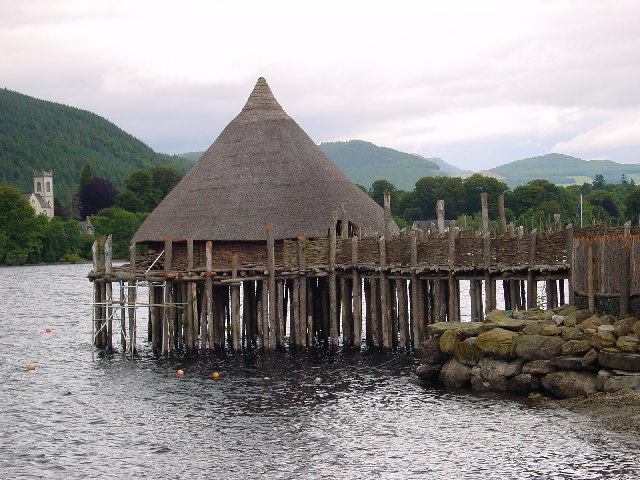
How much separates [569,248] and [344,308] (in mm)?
10752

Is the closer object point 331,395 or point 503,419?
point 503,419

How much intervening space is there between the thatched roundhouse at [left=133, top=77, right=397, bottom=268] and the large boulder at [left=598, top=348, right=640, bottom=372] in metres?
14.0

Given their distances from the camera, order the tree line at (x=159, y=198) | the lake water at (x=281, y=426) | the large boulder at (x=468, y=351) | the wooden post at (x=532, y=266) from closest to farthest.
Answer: the lake water at (x=281, y=426)
the large boulder at (x=468, y=351)
the wooden post at (x=532, y=266)
the tree line at (x=159, y=198)

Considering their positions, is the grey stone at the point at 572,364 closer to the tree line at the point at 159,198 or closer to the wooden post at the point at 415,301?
the wooden post at the point at 415,301

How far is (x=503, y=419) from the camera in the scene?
22406 mm

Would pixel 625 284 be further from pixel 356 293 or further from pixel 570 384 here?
pixel 356 293

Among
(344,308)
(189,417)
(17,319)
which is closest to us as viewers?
(189,417)

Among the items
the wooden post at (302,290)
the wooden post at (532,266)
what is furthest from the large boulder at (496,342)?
the wooden post at (302,290)

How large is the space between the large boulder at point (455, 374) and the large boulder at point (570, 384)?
2697 mm

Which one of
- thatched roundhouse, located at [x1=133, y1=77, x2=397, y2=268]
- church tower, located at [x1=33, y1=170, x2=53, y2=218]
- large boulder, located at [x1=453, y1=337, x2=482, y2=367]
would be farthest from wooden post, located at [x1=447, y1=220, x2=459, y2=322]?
church tower, located at [x1=33, y1=170, x2=53, y2=218]

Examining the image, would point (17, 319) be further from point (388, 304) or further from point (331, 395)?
point (331, 395)

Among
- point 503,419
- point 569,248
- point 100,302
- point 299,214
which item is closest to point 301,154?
point 299,214

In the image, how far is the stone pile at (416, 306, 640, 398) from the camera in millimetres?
23062

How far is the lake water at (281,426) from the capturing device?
64.0ft
